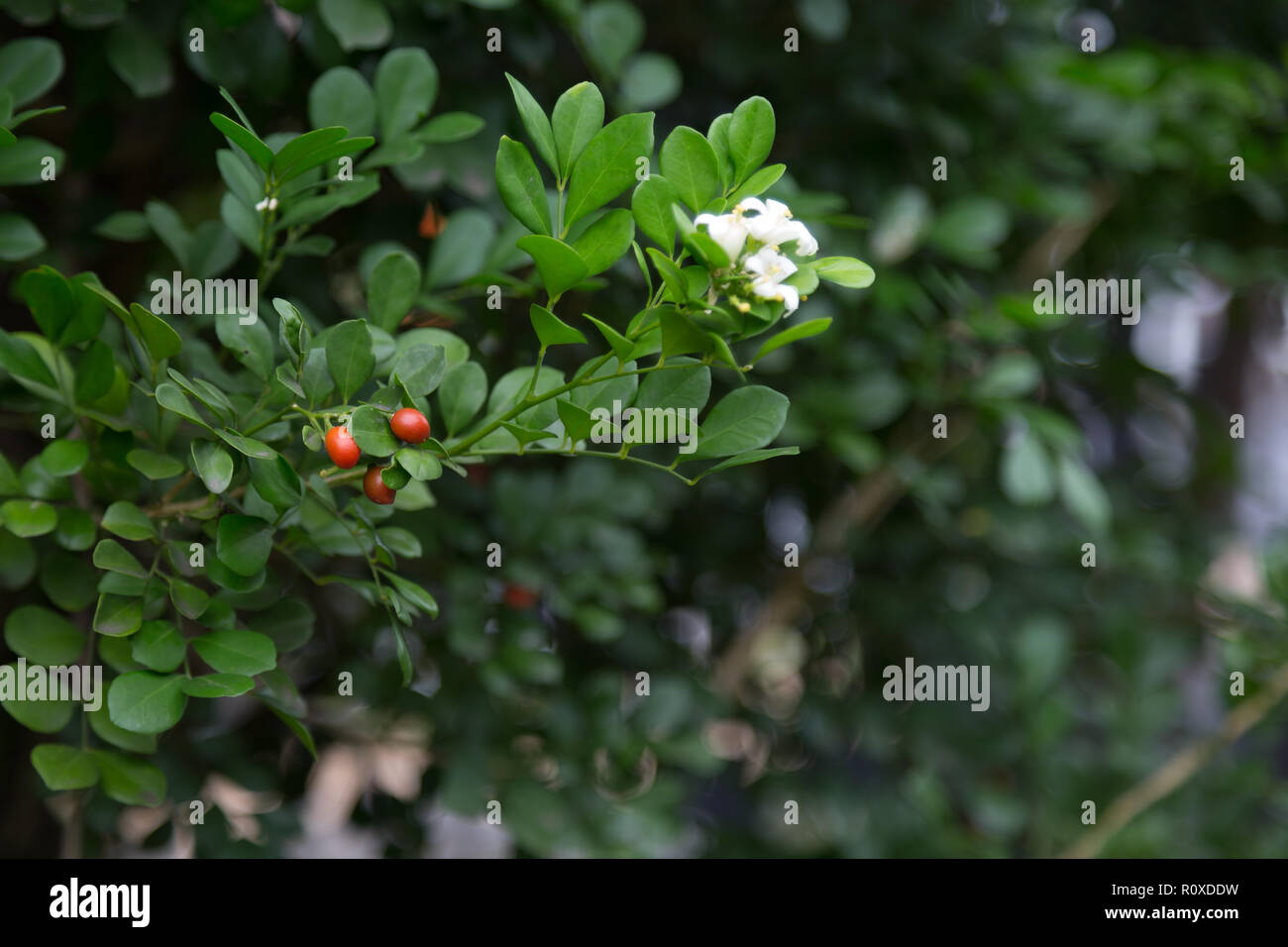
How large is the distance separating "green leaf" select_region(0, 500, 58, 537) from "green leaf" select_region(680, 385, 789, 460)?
47cm

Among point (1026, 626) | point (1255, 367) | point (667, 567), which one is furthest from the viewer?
point (1255, 367)

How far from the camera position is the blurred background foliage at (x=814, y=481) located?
0.94 meters

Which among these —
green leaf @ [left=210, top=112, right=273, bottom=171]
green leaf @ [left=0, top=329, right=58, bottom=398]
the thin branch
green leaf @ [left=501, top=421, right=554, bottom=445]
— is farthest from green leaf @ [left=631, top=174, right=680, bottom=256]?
the thin branch

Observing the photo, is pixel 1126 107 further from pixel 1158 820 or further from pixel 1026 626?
pixel 1158 820

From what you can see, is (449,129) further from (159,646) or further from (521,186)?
(159,646)

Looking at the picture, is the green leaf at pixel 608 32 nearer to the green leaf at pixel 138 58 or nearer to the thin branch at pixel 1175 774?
the green leaf at pixel 138 58

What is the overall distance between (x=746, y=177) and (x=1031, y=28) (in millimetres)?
895

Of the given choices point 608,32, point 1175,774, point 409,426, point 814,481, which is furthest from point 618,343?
point 1175,774

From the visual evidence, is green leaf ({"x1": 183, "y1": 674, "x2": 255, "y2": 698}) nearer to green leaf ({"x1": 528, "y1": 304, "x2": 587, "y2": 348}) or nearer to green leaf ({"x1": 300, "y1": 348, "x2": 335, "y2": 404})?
green leaf ({"x1": 300, "y1": 348, "x2": 335, "y2": 404})

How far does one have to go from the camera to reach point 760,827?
52.2 inches

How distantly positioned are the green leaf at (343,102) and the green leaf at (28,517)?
36 centimetres

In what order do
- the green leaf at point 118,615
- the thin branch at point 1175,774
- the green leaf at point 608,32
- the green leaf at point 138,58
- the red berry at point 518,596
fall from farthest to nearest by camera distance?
1. the thin branch at point 1175,774
2. the red berry at point 518,596
3. the green leaf at point 608,32
4. the green leaf at point 138,58
5. the green leaf at point 118,615

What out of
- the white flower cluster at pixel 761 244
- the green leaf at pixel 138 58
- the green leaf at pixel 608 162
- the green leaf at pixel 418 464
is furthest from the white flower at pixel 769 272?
the green leaf at pixel 138 58
